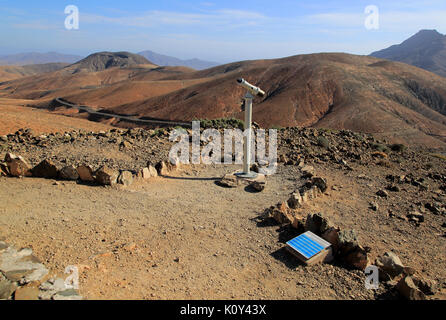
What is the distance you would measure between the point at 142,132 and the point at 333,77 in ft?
159

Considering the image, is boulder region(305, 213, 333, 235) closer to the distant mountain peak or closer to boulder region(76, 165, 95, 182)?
boulder region(76, 165, 95, 182)

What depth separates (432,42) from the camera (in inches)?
7037

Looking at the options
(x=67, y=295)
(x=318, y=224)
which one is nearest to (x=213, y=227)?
(x=318, y=224)

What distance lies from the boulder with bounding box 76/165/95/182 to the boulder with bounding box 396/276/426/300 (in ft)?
25.4

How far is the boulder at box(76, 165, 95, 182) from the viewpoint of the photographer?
8.49 m

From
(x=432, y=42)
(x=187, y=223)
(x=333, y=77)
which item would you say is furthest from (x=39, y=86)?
(x=432, y=42)

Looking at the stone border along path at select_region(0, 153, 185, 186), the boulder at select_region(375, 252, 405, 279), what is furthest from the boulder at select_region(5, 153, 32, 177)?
the boulder at select_region(375, 252, 405, 279)

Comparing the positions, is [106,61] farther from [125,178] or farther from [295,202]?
[295,202]

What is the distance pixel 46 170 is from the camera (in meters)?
8.60

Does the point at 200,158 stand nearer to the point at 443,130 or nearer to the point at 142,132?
the point at 142,132

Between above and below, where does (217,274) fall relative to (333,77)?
below

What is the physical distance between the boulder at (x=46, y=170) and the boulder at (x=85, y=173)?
2.31 feet

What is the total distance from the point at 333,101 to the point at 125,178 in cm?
4562
